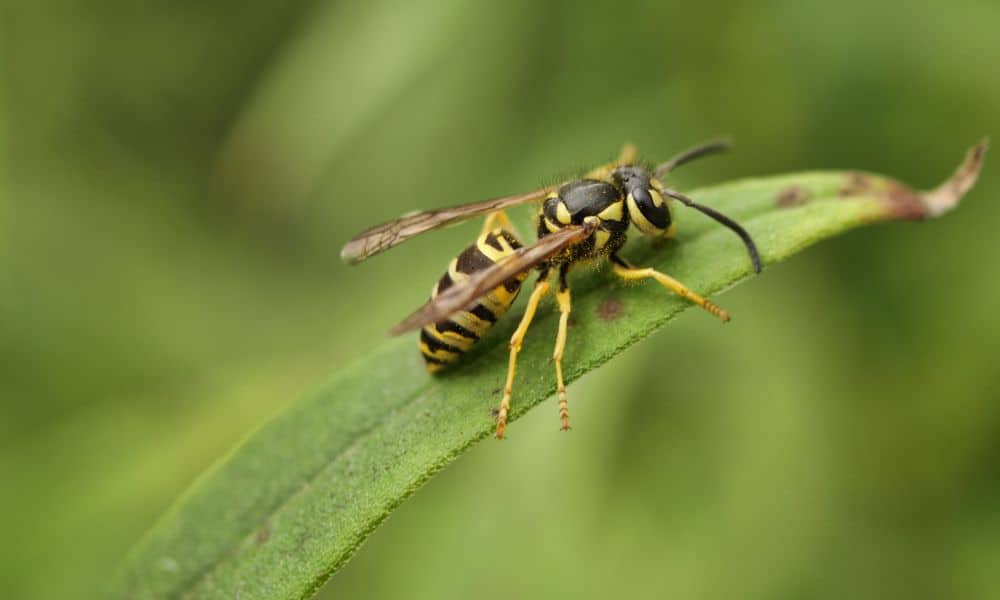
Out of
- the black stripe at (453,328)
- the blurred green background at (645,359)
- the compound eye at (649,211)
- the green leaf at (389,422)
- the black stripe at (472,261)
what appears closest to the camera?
the green leaf at (389,422)

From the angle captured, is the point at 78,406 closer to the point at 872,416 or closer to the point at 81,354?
the point at 81,354

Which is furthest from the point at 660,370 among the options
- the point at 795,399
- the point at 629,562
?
the point at 629,562

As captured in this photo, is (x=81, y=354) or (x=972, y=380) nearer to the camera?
(x=972, y=380)

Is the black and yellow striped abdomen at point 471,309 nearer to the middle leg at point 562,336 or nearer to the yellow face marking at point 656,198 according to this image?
the middle leg at point 562,336

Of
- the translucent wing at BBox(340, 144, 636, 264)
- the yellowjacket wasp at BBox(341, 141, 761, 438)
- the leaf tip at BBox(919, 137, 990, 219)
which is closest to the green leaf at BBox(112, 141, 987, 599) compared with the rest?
the leaf tip at BBox(919, 137, 990, 219)

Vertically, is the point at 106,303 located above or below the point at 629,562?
above

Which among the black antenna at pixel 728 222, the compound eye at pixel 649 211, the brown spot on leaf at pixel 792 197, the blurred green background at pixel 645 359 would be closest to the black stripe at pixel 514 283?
the compound eye at pixel 649 211

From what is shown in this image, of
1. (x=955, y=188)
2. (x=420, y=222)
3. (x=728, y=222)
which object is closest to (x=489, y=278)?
(x=420, y=222)
